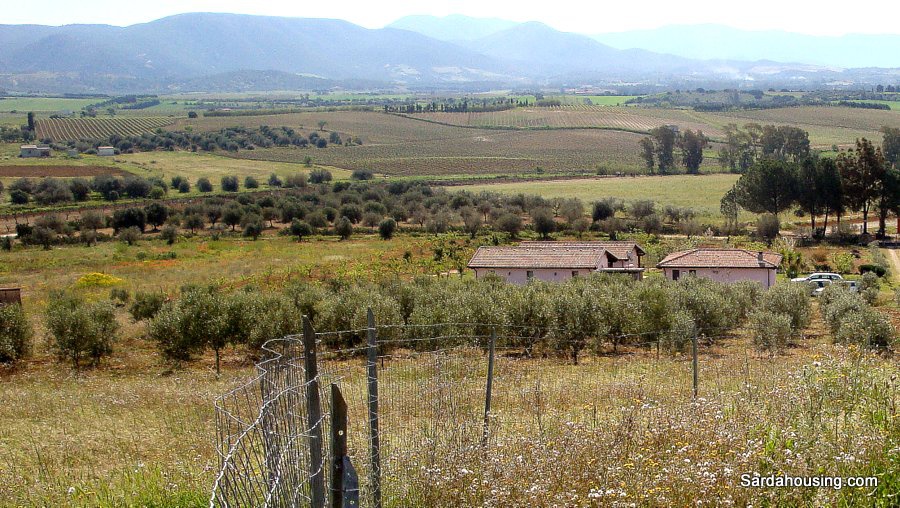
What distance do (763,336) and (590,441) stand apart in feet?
42.7

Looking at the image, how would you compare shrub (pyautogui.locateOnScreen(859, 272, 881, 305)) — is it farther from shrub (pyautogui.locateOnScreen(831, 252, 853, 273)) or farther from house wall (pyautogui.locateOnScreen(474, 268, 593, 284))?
house wall (pyautogui.locateOnScreen(474, 268, 593, 284))

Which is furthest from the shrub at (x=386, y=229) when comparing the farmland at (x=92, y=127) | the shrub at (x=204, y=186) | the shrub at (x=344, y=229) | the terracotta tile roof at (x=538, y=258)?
the farmland at (x=92, y=127)

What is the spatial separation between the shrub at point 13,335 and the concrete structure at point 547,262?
19.7m

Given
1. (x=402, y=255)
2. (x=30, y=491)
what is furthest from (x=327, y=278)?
(x=30, y=491)

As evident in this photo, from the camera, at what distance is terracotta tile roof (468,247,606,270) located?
37.3m

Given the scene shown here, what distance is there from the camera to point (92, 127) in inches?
6531

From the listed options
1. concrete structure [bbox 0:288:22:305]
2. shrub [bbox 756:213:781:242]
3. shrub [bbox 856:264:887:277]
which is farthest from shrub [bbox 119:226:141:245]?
shrub [bbox 856:264:887:277]

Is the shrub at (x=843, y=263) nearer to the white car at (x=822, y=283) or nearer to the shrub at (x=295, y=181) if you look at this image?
the white car at (x=822, y=283)

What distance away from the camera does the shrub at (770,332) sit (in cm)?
1774

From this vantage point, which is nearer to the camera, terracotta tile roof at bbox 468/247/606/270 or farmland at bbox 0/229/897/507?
farmland at bbox 0/229/897/507

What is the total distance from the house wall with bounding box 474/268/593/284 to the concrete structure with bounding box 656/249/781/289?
520cm

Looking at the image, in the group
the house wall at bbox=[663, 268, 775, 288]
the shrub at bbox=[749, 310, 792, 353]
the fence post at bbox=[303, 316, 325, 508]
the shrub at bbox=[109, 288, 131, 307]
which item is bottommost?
the shrub at bbox=[109, 288, 131, 307]

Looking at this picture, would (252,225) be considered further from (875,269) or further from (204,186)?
(875,269)

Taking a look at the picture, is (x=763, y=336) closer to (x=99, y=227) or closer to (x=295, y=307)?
(x=295, y=307)
